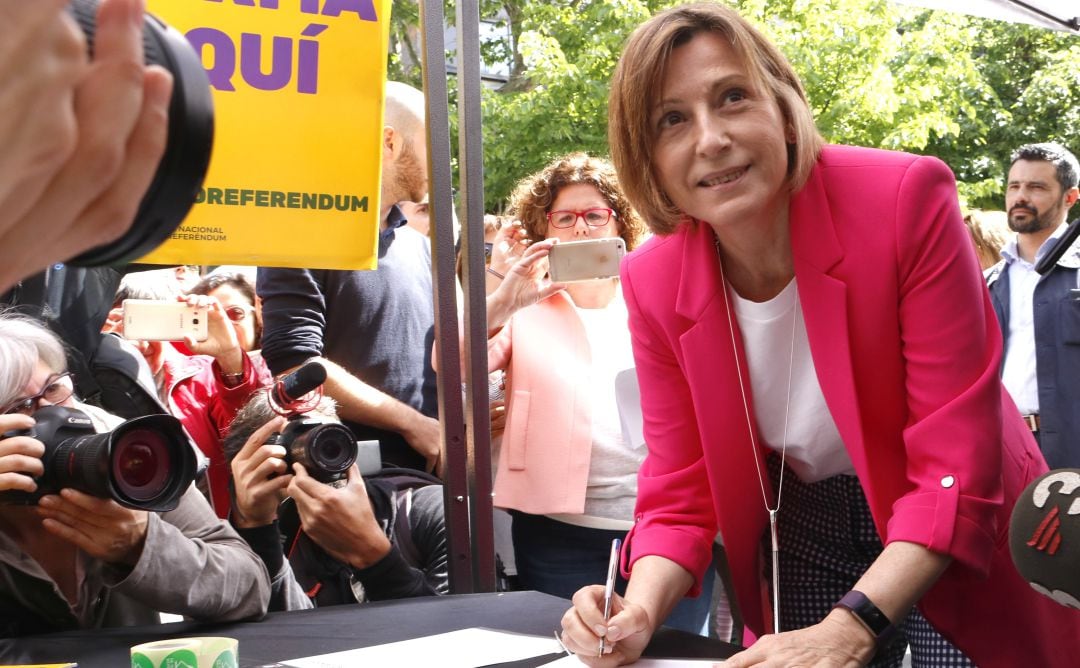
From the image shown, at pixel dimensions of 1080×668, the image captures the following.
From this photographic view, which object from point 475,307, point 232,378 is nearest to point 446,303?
point 475,307

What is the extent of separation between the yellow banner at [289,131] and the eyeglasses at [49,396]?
270mm

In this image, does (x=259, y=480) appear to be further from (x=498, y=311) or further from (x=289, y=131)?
(x=498, y=311)

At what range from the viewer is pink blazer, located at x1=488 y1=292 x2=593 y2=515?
2518 millimetres

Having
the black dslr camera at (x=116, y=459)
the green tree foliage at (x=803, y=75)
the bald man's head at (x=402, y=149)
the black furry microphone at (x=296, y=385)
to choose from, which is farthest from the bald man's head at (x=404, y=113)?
the green tree foliage at (x=803, y=75)

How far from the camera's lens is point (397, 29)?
24.1 ft

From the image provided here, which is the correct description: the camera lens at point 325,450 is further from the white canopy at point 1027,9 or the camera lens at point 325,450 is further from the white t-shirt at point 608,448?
the white canopy at point 1027,9

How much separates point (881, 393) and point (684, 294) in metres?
0.30

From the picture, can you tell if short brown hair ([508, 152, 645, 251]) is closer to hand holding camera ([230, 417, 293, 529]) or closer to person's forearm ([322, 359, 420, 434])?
person's forearm ([322, 359, 420, 434])

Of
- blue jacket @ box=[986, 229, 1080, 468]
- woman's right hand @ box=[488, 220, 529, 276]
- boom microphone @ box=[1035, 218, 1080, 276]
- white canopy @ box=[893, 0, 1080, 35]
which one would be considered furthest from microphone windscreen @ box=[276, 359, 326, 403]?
blue jacket @ box=[986, 229, 1080, 468]

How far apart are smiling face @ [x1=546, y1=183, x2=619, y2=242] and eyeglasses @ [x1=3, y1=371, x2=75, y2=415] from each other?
132cm

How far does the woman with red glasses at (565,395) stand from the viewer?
2.51 m

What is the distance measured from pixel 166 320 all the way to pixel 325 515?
559 millimetres

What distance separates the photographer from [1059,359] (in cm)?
341

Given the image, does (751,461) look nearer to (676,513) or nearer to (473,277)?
(676,513)
